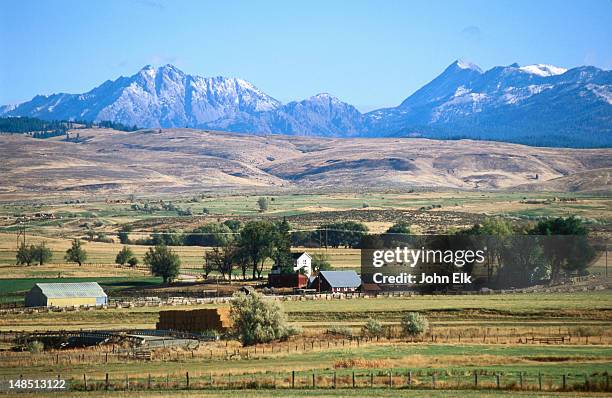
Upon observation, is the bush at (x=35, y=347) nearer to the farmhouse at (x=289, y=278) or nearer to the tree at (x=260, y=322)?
the tree at (x=260, y=322)

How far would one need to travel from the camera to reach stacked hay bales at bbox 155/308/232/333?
58000 millimetres

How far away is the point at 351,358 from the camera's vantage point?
146 feet

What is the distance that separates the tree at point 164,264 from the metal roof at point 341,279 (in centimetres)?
1368

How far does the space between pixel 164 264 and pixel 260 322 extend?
4326 centimetres

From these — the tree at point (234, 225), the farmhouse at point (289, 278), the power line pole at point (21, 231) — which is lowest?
the farmhouse at point (289, 278)

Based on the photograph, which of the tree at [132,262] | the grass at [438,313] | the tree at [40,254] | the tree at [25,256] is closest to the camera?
the grass at [438,313]

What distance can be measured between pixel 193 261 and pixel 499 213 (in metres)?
66.0

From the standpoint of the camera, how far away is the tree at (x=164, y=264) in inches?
3745

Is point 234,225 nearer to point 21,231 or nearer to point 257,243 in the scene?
point 21,231

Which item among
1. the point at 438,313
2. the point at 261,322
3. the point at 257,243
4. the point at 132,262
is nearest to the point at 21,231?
the point at 132,262

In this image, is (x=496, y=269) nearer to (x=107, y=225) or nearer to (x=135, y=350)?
(x=135, y=350)

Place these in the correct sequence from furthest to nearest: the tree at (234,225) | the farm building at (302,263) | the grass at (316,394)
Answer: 1. the tree at (234,225)
2. the farm building at (302,263)
3. the grass at (316,394)

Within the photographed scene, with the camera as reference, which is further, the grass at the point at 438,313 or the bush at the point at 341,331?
the grass at the point at 438,313

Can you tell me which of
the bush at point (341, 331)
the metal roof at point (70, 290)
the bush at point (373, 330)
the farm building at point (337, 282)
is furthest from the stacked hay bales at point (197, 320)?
the farm building at point (337, 282)
